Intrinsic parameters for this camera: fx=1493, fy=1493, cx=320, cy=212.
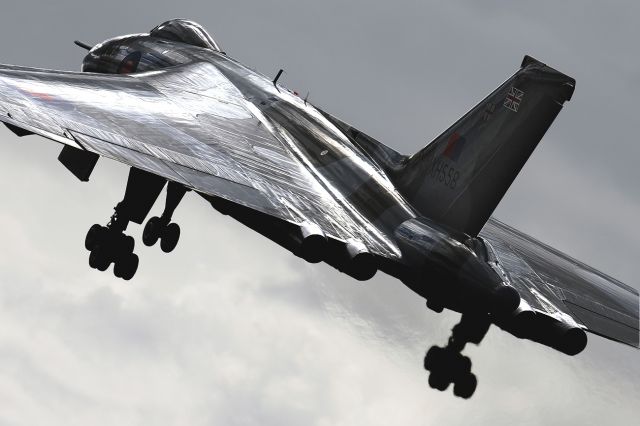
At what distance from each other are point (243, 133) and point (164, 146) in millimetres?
3337

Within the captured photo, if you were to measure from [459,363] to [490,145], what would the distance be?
5.77m

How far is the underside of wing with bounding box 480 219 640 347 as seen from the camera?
32.6 metres

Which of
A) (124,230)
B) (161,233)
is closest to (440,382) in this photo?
(161,233)

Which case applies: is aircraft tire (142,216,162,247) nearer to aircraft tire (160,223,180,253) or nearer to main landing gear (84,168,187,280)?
aircraft tire (160,223,180,253)

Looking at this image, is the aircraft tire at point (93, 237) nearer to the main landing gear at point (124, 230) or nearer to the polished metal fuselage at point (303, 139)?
the main landing gear at point (124, 230)

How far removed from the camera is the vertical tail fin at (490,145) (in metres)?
30.8

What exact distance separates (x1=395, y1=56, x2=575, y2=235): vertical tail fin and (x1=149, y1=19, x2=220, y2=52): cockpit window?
1299cm

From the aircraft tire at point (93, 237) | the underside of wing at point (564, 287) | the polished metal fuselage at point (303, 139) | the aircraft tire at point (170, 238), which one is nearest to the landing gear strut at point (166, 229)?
the aircraft tire at point (170, 238)

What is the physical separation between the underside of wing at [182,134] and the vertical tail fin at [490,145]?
1.67m

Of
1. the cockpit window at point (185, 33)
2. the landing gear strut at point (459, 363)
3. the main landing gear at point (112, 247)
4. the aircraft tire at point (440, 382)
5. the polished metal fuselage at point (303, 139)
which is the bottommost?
the main landing gear at point (112, 247)

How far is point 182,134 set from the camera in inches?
1346

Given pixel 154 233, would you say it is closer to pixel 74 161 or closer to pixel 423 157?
pixel 74 161

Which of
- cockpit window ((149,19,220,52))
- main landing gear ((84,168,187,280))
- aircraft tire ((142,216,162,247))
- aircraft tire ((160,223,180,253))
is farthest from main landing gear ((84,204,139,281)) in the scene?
cockpit window ((149,19,220,52))

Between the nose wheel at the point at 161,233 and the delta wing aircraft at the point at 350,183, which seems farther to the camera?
the nose wheel at the point at 161,233
